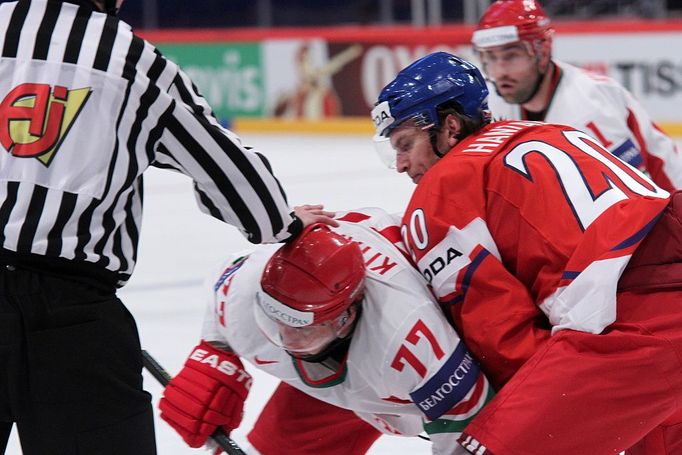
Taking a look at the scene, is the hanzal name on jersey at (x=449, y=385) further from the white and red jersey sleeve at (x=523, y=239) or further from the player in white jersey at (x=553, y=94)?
the player in white jersey at (x=553, y=94)

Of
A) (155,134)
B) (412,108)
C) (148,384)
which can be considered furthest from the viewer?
(148,384)

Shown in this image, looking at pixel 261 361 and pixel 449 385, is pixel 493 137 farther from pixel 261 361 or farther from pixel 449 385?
pixel 261 361

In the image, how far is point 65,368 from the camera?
1.90 meters

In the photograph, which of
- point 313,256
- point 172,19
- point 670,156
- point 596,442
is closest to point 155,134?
point 313,256

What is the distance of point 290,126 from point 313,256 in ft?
27.6

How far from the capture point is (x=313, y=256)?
226 cm

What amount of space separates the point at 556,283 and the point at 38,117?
97cm

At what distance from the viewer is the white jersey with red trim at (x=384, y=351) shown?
2.24m

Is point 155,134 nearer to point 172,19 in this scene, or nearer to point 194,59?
point 194,59

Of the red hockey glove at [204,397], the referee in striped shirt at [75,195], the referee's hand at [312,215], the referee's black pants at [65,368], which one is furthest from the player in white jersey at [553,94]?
the referee's black pants at [65,368]

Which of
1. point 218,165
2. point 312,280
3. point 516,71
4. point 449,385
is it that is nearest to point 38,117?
point 218,165

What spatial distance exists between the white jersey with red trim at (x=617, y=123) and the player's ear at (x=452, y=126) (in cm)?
144

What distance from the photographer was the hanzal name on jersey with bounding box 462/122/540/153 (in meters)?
2.38

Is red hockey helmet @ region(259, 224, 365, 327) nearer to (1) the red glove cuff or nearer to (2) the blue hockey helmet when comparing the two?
(1) the red glove cuff
